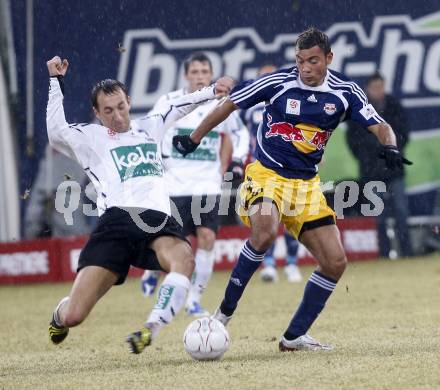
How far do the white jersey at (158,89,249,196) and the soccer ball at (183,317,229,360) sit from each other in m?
3.98

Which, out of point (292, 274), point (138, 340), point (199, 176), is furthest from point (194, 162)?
point (138, 340)

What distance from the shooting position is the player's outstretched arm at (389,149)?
23.9 ft

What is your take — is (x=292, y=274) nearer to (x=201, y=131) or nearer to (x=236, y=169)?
(x=236, y=169)

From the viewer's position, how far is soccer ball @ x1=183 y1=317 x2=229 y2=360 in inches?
292

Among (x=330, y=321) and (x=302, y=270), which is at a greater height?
(x=330, y=321)

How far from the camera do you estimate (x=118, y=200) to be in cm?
779

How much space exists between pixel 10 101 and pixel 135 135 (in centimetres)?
851

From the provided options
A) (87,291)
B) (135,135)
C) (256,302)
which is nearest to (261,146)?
(135,135)

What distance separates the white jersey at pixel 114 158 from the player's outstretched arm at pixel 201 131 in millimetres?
219

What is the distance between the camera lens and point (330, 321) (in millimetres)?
9969

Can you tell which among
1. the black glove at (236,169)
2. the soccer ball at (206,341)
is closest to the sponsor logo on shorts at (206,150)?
the black glove at (236,169)

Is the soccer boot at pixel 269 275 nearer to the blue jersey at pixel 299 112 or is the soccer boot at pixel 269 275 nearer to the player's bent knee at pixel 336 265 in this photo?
the blue jersey at pixel 299 112

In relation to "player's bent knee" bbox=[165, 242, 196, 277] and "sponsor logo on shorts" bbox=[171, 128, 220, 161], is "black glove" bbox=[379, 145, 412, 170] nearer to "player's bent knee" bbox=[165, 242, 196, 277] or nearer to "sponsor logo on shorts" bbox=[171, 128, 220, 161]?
"player's bent knee" bbox=[165, 242, 196, 277]

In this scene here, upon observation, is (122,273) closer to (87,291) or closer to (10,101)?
(87,291)
